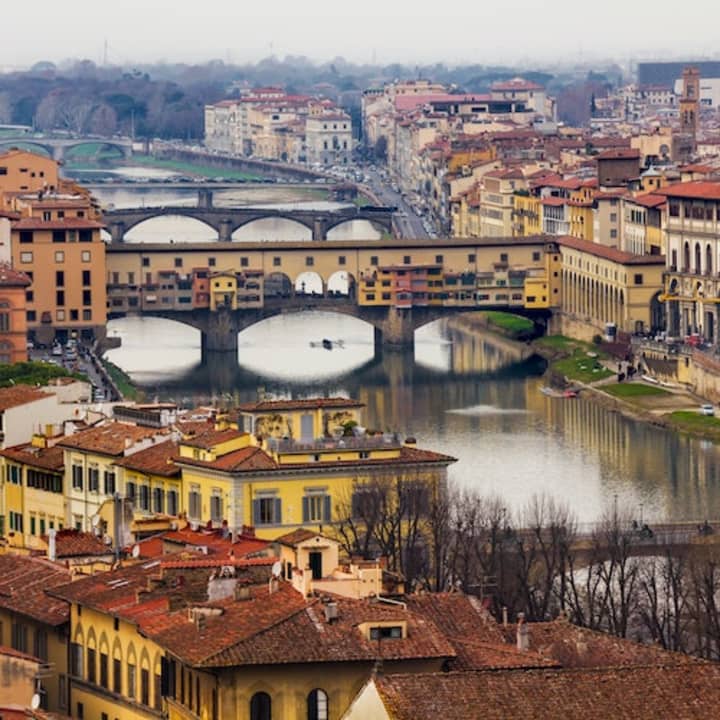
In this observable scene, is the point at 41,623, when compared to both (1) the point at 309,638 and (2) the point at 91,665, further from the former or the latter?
(1) the point at 309,638

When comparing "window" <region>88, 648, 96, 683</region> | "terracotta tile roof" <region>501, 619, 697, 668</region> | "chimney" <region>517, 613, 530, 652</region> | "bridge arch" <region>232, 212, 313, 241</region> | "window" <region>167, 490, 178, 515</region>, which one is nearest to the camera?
"chimney" <region>517, 613, 530, 652</region>

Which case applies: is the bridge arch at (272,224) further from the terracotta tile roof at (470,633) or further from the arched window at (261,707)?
the arched window at (261,707)

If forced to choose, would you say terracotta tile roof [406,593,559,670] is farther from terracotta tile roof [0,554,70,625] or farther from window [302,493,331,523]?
window [302,493,331,523]

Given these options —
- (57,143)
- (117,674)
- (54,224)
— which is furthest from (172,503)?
(57,143)

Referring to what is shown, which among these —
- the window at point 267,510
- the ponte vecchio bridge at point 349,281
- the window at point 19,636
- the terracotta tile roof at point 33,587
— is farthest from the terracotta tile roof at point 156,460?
the ponte vecchio bridge at point 349,281

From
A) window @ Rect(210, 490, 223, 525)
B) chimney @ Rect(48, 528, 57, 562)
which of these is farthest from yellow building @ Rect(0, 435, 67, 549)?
chimney @ Rect(48, 528, 57, 562)

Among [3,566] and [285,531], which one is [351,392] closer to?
[285,531]

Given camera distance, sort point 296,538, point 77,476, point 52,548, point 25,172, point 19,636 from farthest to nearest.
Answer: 1. point 25,172
2. point 77,476
3. point 52,548
4. point 296,538
5. point 19,636
